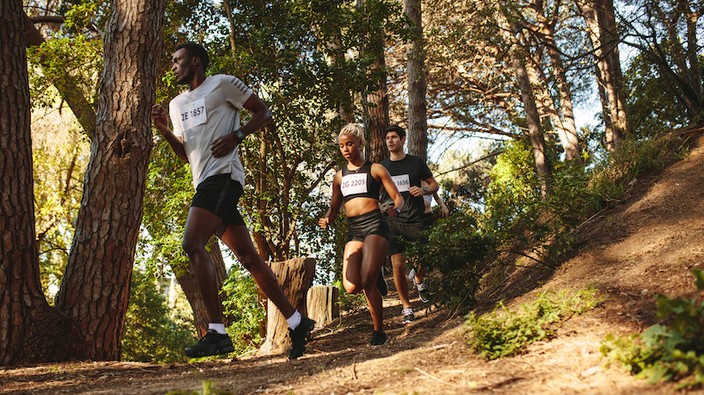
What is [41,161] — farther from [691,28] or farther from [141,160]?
[691,28]

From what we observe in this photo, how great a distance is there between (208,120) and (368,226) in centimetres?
193

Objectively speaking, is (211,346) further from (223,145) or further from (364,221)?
(364,221)

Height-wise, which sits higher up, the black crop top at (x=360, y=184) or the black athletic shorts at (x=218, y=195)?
the black crop top at (x=360, y=184)

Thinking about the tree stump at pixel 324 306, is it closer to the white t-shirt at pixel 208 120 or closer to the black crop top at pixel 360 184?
the black crop top at pixel 360 184

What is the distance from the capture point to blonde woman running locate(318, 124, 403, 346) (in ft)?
20.1

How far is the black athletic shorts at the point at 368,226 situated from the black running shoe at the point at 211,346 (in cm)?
194

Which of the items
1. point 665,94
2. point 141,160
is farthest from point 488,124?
point 141,160

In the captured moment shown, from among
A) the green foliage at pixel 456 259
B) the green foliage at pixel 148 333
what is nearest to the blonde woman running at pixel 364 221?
the green foliage at pixel 456 259

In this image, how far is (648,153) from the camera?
784 centimetres

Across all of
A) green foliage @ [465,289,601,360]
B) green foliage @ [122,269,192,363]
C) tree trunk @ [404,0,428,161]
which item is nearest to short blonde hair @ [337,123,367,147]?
green foliage @ [465,289,601,360]

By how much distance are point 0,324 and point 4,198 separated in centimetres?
109

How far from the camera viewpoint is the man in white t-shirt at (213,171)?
4.69 meters

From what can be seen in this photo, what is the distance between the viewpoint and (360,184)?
6.31m

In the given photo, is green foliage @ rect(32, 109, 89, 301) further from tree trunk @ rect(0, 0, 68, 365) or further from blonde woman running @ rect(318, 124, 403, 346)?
blonde woman running @ rect(318, 124, 403, 346)
